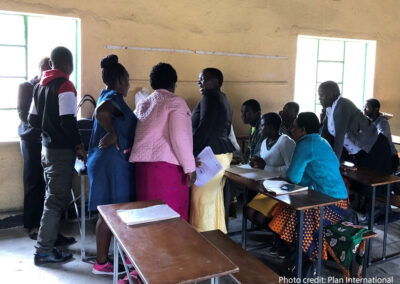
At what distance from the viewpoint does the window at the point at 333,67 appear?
5.42 m

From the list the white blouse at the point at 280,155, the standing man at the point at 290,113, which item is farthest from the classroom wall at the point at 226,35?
the white blouse at the point at 280,155

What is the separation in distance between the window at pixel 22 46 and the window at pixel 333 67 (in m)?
2.96

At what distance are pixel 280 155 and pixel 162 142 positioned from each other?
3.58 ft

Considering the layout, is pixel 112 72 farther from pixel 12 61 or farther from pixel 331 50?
pixel 331 50

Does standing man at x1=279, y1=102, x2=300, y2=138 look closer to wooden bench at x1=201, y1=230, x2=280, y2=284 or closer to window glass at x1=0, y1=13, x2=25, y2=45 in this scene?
wooden bench at x1=201, y1=230, x2=280, y2=284

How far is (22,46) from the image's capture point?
150 inches

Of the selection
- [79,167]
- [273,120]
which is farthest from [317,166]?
[79,167]

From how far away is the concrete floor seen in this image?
110 inches

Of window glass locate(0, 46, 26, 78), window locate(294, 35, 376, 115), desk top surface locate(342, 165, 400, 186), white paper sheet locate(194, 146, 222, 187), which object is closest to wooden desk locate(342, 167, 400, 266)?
desk top surface locate(342, 165, 400, 186)

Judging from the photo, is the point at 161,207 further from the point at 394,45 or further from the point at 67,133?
the point at 394,45

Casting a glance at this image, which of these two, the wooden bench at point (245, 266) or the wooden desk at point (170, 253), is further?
the wooden bench at point (245, 266)

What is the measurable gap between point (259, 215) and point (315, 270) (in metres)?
0.56

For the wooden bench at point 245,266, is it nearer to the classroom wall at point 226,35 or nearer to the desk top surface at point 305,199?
the desk top surface at point 305,199

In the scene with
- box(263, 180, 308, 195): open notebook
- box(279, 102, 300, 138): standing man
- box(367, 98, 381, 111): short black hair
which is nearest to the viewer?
box(263, 180, 308, 195): open notebook
